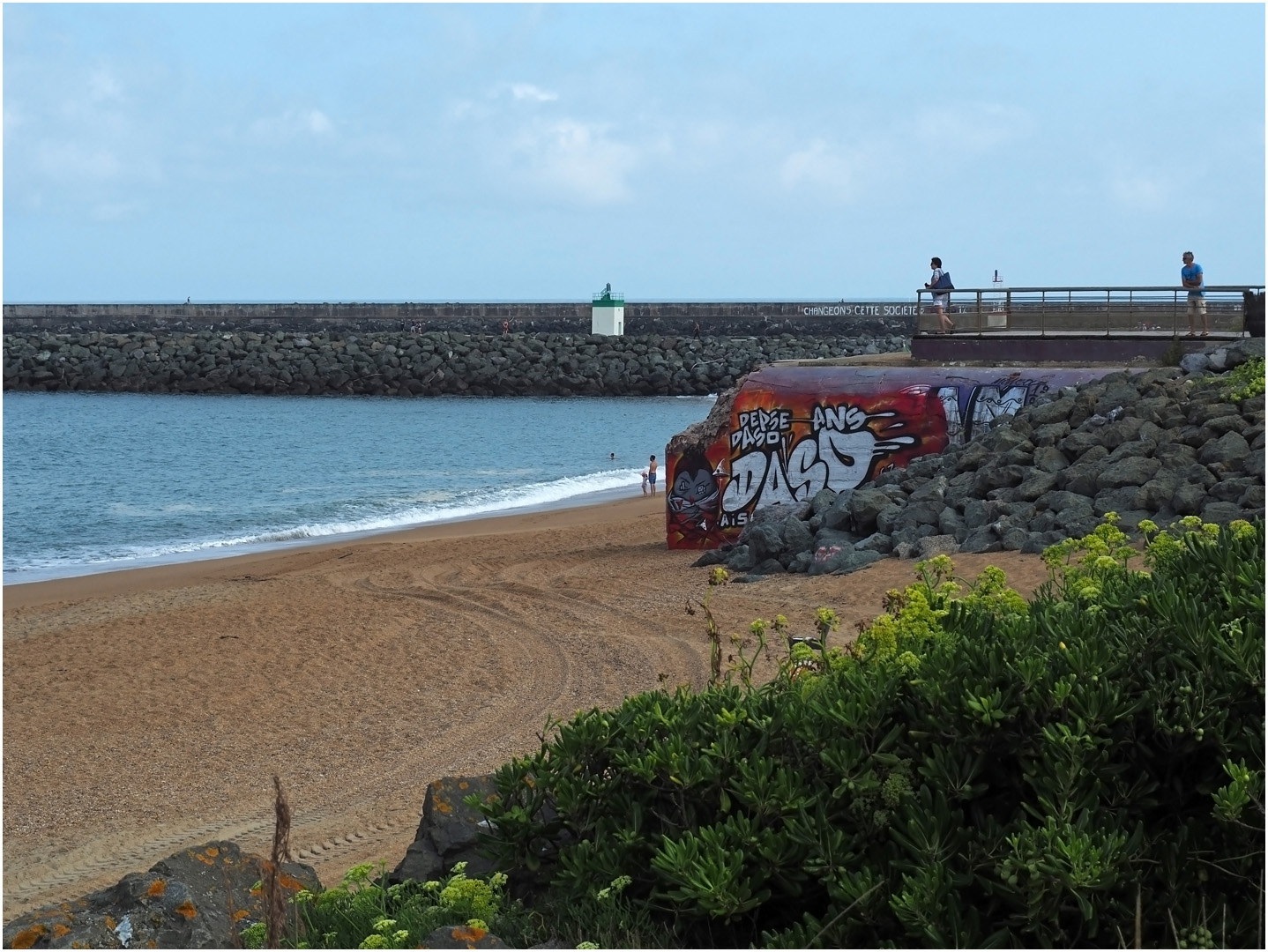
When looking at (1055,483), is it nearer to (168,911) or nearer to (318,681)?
(318,681)

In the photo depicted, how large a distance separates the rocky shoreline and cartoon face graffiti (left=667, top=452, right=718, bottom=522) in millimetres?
1151

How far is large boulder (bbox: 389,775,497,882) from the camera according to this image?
17.4 feet

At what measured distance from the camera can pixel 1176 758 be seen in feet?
14.0

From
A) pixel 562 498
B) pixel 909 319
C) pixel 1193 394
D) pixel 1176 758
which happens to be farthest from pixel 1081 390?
pixel 909 319

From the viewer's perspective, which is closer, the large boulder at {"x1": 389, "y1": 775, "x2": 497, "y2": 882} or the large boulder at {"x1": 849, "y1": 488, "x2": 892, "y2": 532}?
the large boulder at {"x1": 389, "y1": 775, "x2": 497, "y2": 882}

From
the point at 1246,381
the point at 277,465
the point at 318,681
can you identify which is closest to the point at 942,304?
the point at 1246,381

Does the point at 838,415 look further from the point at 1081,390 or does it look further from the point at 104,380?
the point at 104,380

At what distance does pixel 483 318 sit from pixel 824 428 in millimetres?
57350

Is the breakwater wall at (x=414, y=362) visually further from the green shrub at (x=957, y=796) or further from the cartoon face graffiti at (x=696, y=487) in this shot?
the green shrub at (x=957, y=796)

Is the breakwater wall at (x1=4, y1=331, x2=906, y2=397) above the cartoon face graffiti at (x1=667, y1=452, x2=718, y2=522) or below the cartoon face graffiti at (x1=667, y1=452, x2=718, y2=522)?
above

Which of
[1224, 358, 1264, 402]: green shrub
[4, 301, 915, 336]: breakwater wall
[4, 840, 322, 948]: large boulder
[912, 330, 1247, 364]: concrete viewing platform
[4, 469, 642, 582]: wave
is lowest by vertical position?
[4, 469, 642, 582]: wave

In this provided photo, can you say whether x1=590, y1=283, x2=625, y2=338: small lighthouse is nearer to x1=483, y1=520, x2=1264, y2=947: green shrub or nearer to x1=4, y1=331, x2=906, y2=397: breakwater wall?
x1=4, y1=331, x2=906, y2=397: breakwater wall

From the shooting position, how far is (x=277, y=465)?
123 feet

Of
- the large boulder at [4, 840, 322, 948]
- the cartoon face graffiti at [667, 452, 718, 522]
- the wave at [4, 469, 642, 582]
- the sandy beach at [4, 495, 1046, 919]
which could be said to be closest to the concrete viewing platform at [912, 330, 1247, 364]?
the cartoon face graffiti at [667, 452, 718, 522]
